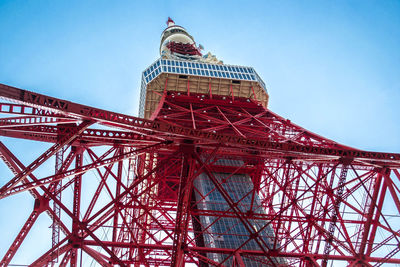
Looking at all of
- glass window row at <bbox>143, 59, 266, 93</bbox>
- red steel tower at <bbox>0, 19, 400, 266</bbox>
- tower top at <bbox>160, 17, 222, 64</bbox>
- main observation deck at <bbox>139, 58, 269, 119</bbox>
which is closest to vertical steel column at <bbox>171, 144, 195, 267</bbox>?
red steel tower at <bbox>0, 19, 400, 266</bbox>

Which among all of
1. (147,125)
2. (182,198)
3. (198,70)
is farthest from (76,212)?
(198,70)

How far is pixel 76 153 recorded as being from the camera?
19578 mm

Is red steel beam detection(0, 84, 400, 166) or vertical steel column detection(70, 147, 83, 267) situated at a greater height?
red steel beam detection(0, 84, 400, 166)

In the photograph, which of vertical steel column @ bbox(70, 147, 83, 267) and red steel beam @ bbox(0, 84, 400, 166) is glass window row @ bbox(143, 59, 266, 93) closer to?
vertical steel column @ bbox(70, 147, 83, 267)

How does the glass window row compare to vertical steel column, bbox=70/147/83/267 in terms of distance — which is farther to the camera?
the glass window row

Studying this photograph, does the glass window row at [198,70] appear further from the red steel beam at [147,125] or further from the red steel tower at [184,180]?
the red steel beam at [147,125]

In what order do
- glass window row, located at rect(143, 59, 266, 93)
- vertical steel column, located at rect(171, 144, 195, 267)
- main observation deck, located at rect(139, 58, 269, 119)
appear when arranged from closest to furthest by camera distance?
1. vertical steel column, located at rect(171, 144, 195, 267)
2. main observation deck, located at rect(139, 58, 269, 119)
3. glass window row, located at rect(143, 59, 266, 93)

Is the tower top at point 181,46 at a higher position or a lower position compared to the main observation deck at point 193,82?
higher

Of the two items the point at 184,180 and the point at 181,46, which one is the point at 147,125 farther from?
the point at 181,46

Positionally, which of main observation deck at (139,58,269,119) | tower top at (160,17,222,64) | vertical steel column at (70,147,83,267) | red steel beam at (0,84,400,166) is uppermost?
tower top at (160,17,222,64)

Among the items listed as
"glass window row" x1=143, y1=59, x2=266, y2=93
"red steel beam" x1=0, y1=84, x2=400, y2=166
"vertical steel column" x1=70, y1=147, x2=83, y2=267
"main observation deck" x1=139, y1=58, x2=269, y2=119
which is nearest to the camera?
"red steel beam" x1=0, y1=84, x2=400, y2=166

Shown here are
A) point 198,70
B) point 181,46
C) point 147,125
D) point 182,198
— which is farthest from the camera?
point 181,46

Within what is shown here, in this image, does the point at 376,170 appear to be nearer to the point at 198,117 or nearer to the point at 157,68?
the point at 198,117

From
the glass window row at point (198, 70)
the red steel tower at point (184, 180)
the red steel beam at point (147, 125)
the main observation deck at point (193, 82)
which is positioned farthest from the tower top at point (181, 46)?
the red steel beam at point (147, 125)
